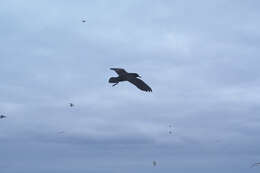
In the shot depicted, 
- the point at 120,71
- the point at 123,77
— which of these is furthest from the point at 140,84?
the point at 120,71

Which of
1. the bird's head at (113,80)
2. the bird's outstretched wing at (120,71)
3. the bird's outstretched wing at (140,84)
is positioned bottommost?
the bird's head at (113,80)

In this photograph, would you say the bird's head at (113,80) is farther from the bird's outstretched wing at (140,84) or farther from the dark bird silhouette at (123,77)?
the bird's outstretched wing at (140,84)

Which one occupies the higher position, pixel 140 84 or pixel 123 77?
pixel 140 84

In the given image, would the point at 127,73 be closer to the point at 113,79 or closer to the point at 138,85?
the point at 113,79

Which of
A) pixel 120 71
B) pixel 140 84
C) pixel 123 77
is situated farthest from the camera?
pixel 140 84

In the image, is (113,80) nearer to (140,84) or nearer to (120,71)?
(120,71)

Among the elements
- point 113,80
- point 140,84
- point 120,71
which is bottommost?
point 113,80

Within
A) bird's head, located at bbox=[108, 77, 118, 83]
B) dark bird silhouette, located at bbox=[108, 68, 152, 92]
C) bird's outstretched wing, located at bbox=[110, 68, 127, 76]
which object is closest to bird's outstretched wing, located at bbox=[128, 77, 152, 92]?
dark bird silhouette, located at bbox=[108, 68, 152, 92]

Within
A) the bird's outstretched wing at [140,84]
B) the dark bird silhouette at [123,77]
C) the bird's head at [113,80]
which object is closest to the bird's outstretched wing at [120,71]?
the dark bird silhouette at [123,77]

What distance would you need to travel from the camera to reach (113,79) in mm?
40156

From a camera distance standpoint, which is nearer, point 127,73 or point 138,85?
point 127,73

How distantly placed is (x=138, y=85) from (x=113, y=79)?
5615 mm

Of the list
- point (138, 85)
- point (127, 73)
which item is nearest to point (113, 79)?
point (127, 73)

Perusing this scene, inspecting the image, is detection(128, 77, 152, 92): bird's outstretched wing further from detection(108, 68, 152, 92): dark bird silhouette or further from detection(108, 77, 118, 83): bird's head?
detection(108, 77, 118, 83): bird's head
